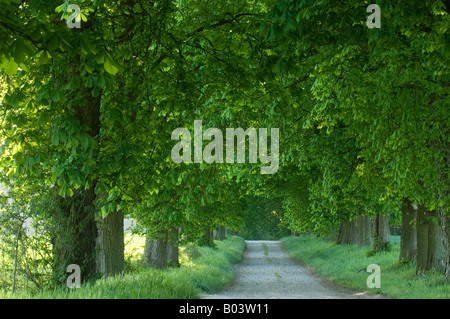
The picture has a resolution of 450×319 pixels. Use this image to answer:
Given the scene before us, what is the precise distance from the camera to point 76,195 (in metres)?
10.5

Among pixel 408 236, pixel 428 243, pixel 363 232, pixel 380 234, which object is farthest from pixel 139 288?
pixel 363 232

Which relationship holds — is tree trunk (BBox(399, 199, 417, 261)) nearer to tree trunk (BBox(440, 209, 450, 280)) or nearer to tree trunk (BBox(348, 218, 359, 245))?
tree trunk (BBox(440, 209, 450, 280))

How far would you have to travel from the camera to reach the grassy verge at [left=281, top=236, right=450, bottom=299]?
1416cm

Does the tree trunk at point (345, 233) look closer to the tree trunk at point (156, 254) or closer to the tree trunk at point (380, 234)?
the tree trunk at point (380, 234)

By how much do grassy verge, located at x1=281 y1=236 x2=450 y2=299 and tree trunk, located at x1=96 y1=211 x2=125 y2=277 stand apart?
322 inches

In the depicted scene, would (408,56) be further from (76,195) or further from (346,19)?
(76,195)

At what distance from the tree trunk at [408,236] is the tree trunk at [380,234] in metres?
4.63

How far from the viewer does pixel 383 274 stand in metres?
19.5

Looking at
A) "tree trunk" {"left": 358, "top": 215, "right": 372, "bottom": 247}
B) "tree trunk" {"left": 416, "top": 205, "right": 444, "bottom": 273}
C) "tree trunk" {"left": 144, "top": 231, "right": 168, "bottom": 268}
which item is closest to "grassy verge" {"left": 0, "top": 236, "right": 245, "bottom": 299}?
"tree trunk" {"left": 144, "top": 231, "right": 168, "bottom": 268}

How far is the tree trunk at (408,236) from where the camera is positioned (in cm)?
2114

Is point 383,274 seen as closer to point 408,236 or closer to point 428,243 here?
point 428,243

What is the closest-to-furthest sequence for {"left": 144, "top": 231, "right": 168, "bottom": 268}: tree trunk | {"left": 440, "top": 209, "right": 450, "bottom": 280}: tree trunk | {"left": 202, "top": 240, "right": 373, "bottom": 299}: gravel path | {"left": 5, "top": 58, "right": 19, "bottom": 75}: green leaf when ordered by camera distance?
{"left": 5, "top": 58, "right": 19, "bottom": 75}: green leaf, {"left": 440, "top": 209, "right": 450, "bottom": 280}: tree trunk, {"left": 202, "top": 240, "right": 373, "bottom": 299}: gravel path, {"left": 144, "top": 231, "right": 168, "bottom": 268}: tree trunk

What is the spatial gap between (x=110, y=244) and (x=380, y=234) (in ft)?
59.3

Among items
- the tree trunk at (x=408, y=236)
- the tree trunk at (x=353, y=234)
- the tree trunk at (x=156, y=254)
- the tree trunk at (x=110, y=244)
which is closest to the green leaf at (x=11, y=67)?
the tree trunk at (x=110, y=244)
